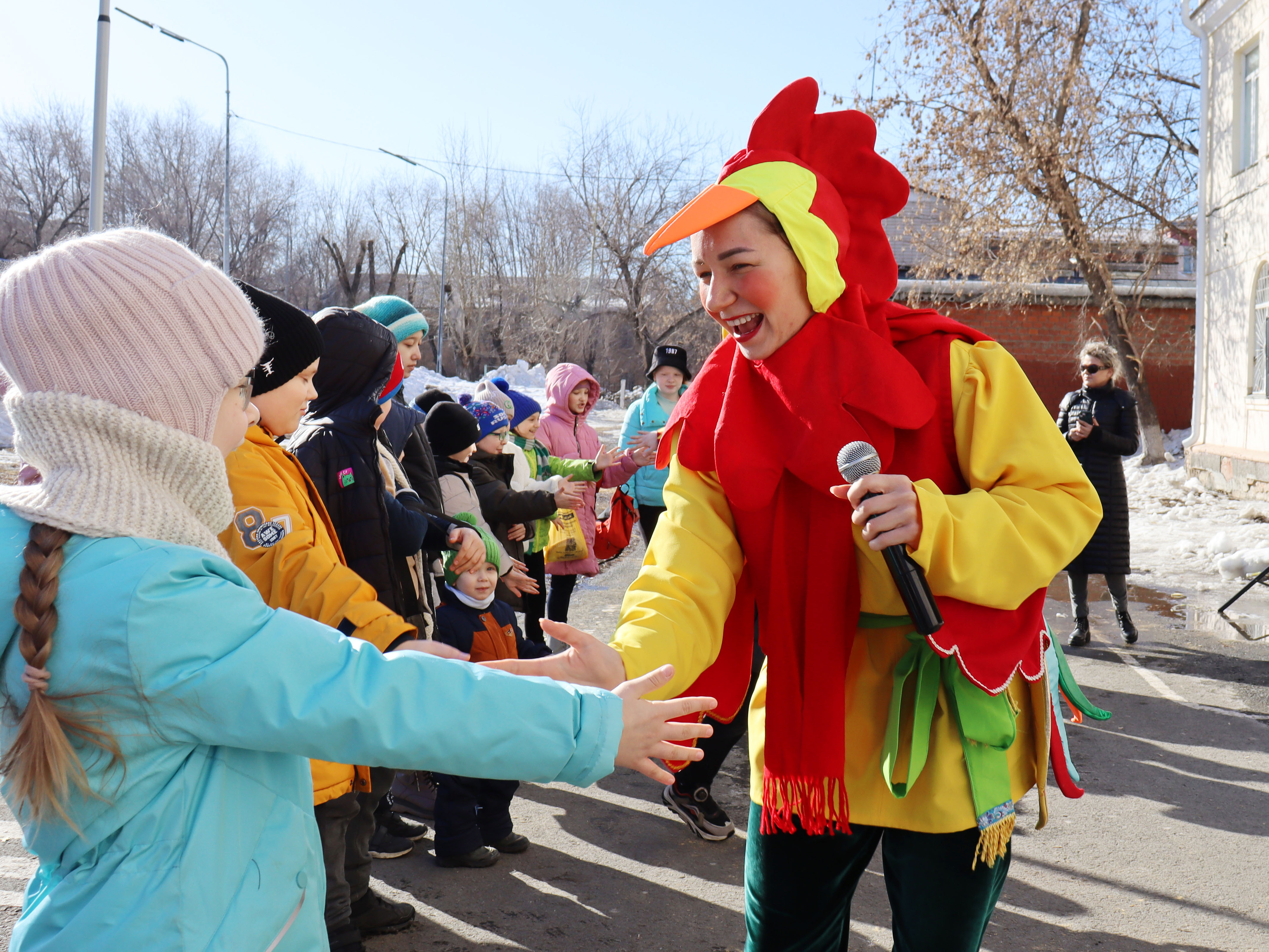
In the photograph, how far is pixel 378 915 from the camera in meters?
3.41

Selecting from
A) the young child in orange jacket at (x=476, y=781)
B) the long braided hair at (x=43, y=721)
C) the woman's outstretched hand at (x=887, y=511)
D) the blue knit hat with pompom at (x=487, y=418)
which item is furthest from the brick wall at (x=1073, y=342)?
the long braided hair at (x=43, y=721)

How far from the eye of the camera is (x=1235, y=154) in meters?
16.3

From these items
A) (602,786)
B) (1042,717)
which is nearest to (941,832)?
(1042,717)

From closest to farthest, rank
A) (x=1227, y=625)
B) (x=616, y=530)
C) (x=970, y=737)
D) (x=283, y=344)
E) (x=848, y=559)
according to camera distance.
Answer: (x=970, y=737), (x=848, y=559), (x=283, y=344), (x=616, y=530), (x=1227, y=625)

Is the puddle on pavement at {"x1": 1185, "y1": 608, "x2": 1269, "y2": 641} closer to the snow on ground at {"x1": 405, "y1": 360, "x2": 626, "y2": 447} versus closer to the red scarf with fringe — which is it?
the red scarf with fringe

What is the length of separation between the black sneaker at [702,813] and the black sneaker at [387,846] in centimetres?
113

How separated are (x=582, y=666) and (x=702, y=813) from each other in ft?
8.58

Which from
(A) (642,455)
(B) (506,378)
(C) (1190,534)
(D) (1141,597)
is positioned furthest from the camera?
(B) (506,378)

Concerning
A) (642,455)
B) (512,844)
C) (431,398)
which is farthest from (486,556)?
(431,398)

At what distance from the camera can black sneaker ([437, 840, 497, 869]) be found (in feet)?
12.9

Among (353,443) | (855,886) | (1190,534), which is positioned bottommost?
(855,886)

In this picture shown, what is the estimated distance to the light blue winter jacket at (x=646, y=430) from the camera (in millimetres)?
7082

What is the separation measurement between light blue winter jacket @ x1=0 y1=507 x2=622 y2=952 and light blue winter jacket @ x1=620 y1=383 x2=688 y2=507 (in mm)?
5183

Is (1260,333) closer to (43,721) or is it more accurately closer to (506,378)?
(506,378)
